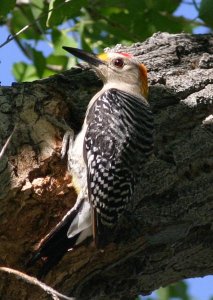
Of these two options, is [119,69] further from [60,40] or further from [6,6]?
[6,6]

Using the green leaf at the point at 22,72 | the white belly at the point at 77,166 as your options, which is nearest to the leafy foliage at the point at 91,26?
the green leaf at the point at 22,72

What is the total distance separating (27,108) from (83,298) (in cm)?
117

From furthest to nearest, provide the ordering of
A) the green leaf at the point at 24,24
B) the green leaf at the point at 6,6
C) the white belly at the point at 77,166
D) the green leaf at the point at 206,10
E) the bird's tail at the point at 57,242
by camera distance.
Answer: the green leaf at the point at 24,24 → the green leaf at the point at 206,10 → the green leaf at the point at 6,6 → the white belly at the point at 77,166 → the bird's tail at the point at 57,242

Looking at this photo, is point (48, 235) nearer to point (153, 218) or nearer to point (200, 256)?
point (153, 218)

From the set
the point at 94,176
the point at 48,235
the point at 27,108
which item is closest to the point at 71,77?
the point at 27,108

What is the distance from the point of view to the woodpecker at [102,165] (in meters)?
4.48

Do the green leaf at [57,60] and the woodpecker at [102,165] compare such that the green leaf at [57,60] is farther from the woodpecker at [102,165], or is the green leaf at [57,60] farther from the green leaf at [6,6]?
the green leaf at [6,6]

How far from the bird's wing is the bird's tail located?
130 mm

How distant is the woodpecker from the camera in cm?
448

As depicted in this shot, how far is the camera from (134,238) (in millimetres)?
4613

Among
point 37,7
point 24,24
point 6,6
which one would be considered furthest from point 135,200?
point 24,24

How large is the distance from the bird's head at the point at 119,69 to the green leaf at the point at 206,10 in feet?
1.65

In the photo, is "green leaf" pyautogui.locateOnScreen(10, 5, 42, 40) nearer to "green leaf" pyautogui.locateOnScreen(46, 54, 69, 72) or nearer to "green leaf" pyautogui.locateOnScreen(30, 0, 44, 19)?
"green leaf" pyautogui.locateOnScreen(46, 54, 69, 72)

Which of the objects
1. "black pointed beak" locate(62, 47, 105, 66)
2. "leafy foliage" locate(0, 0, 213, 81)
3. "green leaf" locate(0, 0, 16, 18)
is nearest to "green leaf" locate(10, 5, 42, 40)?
"leafy foliage" locate(0, 0, 213, 81)
